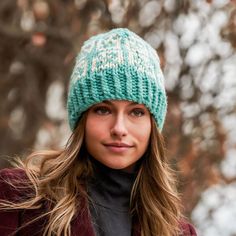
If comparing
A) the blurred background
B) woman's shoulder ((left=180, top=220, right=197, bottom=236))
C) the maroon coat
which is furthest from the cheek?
the blurred background

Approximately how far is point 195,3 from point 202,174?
1319 mm

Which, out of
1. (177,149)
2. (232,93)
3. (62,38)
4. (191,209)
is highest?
(62,38)

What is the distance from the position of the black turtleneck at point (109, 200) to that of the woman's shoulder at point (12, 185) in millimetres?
257

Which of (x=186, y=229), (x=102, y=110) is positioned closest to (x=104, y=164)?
(x=102, y=110)

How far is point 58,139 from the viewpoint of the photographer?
236 inches

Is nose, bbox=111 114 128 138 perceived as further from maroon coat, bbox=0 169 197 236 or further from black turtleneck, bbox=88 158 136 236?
maroon coat, bbox=0 169 197 236

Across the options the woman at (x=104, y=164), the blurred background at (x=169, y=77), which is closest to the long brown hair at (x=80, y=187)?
the woman at (x=104, y=164)

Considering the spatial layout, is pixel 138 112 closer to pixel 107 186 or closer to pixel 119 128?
pixel 119 128

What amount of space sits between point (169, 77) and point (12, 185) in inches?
125

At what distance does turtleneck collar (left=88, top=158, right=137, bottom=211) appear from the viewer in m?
3.04

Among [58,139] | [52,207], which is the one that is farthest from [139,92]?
[58,139]

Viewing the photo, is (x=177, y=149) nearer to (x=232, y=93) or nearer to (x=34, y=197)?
(x=232, y=93)

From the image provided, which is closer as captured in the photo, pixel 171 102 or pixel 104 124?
pixel 104 124

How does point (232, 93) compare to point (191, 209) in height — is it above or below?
above
